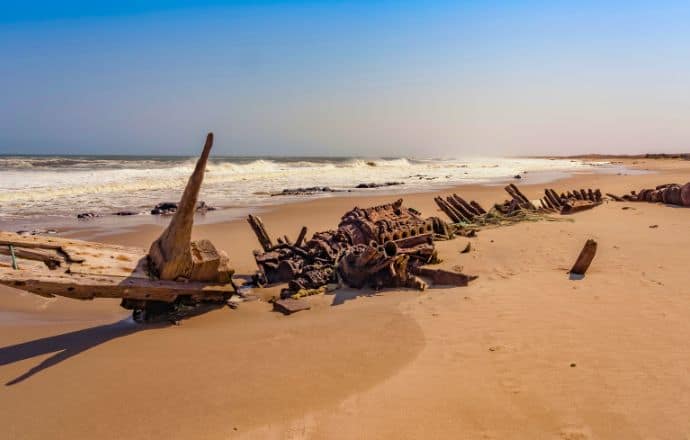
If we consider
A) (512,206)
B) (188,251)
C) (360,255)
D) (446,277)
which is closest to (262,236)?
(360,255)

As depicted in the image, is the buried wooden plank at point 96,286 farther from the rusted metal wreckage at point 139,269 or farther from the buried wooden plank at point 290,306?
the buried wooden plank at point 290,306

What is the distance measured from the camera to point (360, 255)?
23.2ft

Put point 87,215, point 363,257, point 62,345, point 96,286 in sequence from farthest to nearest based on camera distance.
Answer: point 87,215 < point 363,257 < point 62,345 < point 96,286

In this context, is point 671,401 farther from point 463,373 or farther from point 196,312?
point 196,312

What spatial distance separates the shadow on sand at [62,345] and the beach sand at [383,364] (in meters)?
0.02

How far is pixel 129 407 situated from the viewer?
12.5ft

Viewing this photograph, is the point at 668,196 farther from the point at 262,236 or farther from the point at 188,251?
the point at 188,251

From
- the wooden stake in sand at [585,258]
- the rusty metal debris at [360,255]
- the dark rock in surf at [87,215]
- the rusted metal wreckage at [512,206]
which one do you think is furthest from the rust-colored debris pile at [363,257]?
the dark rock in surf at [87,215]

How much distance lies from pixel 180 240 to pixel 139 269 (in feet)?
2.25

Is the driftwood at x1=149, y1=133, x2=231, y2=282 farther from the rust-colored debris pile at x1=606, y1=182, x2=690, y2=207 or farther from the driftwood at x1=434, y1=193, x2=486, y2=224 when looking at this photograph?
the rust-colored debris pile at x1=606, y1=182, x2=690, y2=207

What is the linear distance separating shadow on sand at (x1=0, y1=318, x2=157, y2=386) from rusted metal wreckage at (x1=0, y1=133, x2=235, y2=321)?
34 cm

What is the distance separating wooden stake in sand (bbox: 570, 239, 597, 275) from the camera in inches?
266

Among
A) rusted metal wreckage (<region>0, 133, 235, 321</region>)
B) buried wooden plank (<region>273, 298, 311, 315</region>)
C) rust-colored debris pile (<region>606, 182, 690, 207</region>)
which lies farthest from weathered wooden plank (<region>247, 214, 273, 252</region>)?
rust-colored debris pile (<region>606, 182, 690, 207</region>)

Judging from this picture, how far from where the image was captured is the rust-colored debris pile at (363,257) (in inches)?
280
